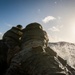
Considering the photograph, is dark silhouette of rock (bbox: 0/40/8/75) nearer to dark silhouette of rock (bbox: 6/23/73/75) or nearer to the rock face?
the rock face

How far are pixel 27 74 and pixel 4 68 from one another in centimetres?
829

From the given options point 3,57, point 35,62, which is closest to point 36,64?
point 35,62

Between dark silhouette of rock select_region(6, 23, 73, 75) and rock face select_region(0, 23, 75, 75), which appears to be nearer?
dark silhouette of rock select_region(6, 23, 73, 75)

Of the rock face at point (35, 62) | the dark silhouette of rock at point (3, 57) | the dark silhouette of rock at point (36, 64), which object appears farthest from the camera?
the dark silhouette of rock at point (3, 57)

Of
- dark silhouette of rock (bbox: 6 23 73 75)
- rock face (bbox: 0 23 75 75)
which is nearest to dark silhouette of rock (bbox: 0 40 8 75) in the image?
rock face (bbox: 0 23 75 75)

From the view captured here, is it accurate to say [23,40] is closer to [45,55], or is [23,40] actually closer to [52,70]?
[45,55]

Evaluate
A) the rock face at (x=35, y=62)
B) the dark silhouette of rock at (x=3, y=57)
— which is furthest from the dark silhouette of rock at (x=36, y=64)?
the dark silhouette of rock at (x=3, y=57)

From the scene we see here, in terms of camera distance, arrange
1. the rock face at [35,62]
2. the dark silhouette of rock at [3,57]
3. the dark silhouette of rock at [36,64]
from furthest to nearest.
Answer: the dark silhouette of rock at [3,57] < the rock face at [35,62] < the dark silhouette of rock at [36,64]

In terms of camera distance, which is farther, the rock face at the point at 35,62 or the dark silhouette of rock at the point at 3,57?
the dark silhouette of rock at the point at 3,57

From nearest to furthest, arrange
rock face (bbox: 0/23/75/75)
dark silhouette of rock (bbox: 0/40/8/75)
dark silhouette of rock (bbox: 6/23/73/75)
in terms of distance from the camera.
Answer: dark silhouette of rock (bbox: 6/23/73/75) < rock face (bbox: 0/23/75/75) < dark silhouette of rock (bbox: 0/40/8/75)

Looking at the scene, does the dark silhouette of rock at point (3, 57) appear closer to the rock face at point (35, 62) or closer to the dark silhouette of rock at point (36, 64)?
the rock face at point (35, 62)

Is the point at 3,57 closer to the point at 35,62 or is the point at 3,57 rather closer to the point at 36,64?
the point at 35,62

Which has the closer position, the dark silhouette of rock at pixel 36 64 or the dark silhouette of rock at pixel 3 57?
the dark silhouette of rock at pixel 36 64

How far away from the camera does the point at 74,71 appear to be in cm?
2327
